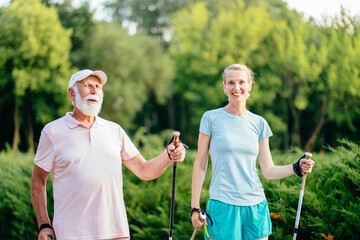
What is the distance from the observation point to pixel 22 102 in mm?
24734

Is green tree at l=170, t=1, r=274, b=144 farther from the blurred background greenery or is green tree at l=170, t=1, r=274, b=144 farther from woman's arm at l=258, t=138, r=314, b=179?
woman's arm at l=258, t=138, r=314, b=179

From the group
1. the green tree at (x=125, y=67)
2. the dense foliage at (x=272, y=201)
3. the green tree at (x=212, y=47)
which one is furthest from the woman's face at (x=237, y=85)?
the green tree at (x=125, y=67)

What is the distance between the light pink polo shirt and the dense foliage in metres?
1.92

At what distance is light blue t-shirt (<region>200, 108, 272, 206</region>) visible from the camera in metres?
2.86

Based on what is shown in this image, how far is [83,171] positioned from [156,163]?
1.96 ft

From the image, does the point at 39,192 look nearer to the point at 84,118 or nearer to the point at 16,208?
the point at 84,118

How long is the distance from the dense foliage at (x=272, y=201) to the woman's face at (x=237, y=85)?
1506 mm

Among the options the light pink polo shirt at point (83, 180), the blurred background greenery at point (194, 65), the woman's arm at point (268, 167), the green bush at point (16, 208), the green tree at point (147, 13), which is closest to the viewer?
the light pink polo shirt at point (83, 180)

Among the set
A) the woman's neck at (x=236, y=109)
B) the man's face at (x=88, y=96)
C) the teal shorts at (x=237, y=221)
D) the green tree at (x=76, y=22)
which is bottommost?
the teal shorts at (x=237, y=221)

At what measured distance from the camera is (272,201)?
15.0 feet

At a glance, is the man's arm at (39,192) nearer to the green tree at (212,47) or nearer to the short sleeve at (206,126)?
the short sleeve at (206,126)

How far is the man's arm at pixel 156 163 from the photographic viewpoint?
294 cm

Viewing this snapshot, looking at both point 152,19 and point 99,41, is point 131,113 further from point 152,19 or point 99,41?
point 152,19

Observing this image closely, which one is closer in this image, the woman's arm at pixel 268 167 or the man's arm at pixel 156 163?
the man's arm at pixel 156 163
